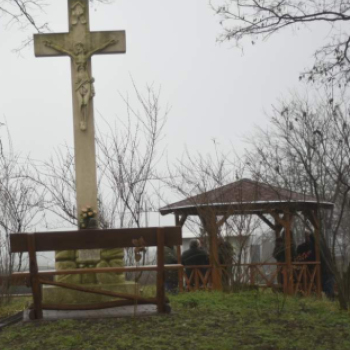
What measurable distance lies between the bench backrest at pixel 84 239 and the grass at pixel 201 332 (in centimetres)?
76

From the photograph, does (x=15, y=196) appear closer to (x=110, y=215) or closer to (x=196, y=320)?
(x=110, y=215)

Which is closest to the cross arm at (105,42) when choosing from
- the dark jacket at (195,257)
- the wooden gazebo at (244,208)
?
the wooden gazebo at (244,208)

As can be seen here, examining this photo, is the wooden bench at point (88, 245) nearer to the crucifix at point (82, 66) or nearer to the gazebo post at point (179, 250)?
the crucifix at point (82, 66)

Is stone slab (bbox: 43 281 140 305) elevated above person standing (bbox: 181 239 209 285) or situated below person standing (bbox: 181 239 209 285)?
below

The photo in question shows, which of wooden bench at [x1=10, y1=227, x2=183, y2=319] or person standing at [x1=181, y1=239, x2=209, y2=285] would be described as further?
person standing at [x1=181, y1=239, x2=209, y2=285]

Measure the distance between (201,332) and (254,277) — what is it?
7815 mm

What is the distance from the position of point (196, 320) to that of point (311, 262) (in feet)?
27.7

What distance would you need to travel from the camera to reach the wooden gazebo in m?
12.2

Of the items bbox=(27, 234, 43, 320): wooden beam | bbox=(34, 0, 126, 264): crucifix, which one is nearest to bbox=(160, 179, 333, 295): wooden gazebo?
bbox=(34, 0, 126, 264): crucifix

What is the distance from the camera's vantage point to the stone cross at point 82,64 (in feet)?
34.0

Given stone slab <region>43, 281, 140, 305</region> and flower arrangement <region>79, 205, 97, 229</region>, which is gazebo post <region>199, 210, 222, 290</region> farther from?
stone slab <region>43, 281, 140, 305</region>

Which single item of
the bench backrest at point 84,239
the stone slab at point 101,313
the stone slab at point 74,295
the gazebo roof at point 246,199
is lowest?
the stone slab at point 101,313

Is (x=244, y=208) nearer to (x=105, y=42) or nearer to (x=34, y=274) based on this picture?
(x=105, y=42)

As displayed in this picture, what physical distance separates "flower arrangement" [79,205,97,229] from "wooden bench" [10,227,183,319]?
7.15 feet
